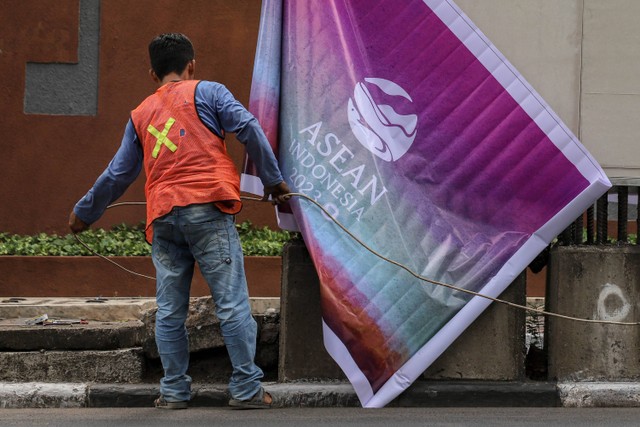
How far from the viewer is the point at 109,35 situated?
9969 mm

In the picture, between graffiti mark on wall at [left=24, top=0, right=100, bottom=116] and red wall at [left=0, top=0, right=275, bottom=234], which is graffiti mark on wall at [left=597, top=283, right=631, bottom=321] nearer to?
red wall at [left=0, top=0, right=275, bottom=234]

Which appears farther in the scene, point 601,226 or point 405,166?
point 601,226

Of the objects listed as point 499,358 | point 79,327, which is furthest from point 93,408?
point 499,358

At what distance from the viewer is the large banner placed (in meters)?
5.35

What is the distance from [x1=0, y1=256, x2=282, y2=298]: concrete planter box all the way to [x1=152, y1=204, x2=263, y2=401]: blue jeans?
377 cm

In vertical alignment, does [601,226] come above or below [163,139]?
below

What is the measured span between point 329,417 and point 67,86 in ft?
19.4

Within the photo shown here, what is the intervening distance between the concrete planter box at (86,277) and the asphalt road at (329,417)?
366cm

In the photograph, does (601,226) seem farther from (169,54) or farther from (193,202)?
(169,54)

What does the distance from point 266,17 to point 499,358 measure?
2128 mm

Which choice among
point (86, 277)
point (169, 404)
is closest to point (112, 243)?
point (86, 277)

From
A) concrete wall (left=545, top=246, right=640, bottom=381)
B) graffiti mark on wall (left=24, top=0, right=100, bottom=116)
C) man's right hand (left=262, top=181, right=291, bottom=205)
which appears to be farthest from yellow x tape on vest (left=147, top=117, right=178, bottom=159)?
graffiti mark on wall (left=24, top=0, right=100, bottom=116)

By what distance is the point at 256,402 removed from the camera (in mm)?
5223

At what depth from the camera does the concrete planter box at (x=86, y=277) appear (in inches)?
356
